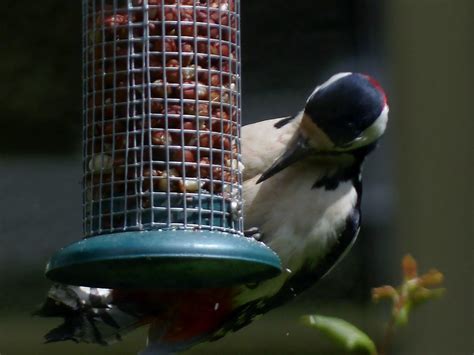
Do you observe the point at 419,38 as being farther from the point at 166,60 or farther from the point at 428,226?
the point at 166,60

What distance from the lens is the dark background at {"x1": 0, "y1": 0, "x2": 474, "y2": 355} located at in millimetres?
5605

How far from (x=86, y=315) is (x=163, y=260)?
2.84ft

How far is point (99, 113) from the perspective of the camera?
3.86 metres

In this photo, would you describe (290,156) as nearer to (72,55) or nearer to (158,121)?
(158,121)

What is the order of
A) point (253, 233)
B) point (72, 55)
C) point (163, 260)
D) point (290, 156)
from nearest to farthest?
point (163, 260) → point (290, 156) → point (253, 233) → point (72, 55)

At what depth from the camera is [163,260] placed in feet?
11.4

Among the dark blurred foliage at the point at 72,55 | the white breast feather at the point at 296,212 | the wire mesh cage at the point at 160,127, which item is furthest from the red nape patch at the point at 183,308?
the dark blurred foliage at the point at 72,55

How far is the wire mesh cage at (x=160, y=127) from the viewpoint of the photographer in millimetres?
3719

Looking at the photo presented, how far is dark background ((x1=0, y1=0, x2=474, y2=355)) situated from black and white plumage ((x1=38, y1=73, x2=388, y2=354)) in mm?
1096

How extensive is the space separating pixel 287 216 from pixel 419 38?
146 centimetres

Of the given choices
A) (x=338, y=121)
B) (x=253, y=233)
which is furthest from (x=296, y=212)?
(x=338, y=121)

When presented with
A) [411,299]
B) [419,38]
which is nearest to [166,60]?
[411,299]

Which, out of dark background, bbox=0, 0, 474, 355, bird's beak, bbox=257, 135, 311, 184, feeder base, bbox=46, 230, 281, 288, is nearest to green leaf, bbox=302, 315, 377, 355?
feeder base, bbox=46, 230, 281, 288

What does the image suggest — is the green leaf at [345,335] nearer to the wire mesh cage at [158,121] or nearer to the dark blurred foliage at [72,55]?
the wire mesh cage at [158,121]
